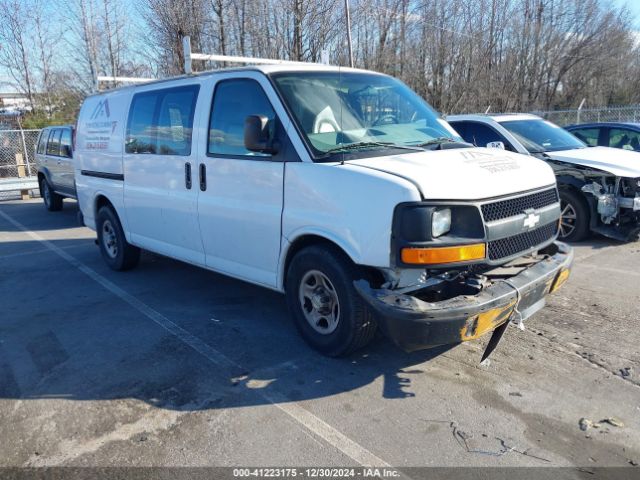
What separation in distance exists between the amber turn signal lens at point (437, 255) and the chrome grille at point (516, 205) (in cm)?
28

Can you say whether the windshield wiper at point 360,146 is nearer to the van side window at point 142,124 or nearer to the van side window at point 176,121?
the van side window at point 176,121

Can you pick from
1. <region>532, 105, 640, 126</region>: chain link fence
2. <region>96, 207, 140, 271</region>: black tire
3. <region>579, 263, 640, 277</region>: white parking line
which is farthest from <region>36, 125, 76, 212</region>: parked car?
<region>532, 105, 640, 126</region>: chain link fence

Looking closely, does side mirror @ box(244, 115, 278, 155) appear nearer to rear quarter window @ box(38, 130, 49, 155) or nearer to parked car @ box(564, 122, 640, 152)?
parked car @ box(564, 122, 640, 152)

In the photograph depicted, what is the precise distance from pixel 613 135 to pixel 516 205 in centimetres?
844

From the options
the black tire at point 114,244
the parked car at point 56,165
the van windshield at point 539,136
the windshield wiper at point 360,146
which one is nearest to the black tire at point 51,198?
the parked car at point 56,165

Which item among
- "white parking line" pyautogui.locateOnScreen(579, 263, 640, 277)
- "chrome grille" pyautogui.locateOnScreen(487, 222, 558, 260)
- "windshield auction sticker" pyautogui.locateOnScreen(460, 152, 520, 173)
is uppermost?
"windshield auction sticker" pyautogui.locateOnScreen(460, 152, 520, 173)

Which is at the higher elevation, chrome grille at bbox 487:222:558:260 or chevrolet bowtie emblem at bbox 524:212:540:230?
chevrolet bowtie emblem at bbox 524:212:540:230

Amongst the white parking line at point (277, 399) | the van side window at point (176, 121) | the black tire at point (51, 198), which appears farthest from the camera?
the black tire at point (51, 198)

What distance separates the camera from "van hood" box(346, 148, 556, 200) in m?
3.41

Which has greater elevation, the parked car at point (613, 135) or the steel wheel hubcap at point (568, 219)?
the parked car at point (613, 135)

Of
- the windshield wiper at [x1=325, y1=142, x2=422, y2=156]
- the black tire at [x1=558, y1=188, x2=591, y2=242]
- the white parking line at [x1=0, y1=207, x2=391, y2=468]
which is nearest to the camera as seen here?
the white parking line at [x1=0, y1=207, x2=391, y2=468]

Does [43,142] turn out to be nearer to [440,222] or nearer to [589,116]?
[440,222]

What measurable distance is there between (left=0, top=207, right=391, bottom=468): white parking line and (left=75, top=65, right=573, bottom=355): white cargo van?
63 cm

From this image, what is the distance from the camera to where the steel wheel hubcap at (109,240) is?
707cm
